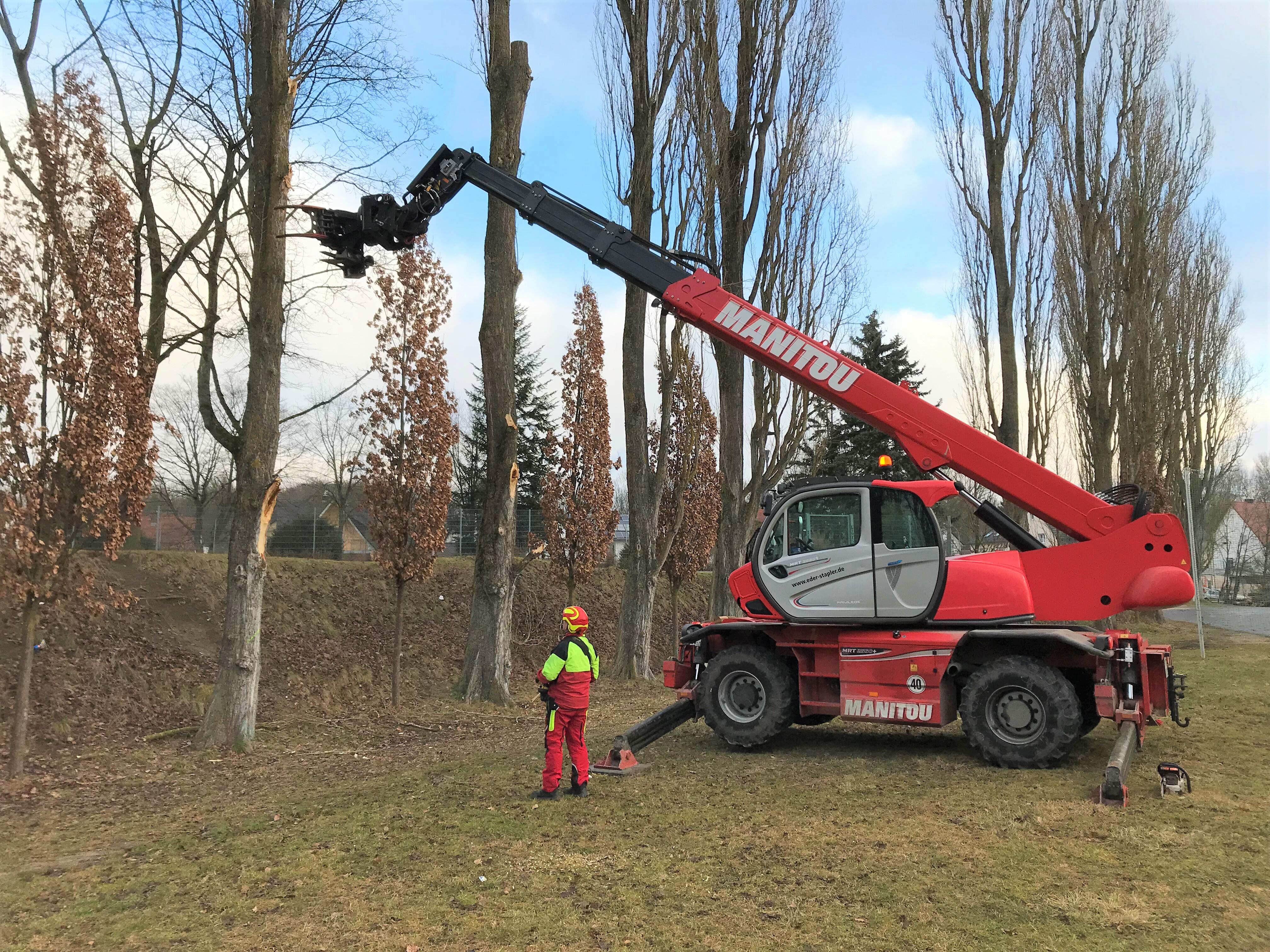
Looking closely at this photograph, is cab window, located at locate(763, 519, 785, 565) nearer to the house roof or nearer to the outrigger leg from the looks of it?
the outrigger leg

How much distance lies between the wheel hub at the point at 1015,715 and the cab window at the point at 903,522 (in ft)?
4.90

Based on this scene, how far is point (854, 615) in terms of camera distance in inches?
353

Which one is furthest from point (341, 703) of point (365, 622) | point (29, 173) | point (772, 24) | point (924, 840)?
point (772, 24)

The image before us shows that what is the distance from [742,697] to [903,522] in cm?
251

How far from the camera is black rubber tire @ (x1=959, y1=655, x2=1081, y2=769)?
802 cm

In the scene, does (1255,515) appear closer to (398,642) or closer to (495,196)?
(398,642)

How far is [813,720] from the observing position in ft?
34.0

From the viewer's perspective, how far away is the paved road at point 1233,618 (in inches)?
962

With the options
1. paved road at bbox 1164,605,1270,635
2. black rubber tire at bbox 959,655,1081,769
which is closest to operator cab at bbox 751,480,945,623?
black rubber tire at bbox 959,655,1081,769

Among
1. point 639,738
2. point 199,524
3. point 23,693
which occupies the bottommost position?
point 639,738

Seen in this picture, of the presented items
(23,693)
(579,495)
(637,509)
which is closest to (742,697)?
(23,693)

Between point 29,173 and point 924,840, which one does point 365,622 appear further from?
point 924,840

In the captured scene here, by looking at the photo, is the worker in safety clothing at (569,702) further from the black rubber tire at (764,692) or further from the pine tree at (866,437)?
the pine tree at (866,437)

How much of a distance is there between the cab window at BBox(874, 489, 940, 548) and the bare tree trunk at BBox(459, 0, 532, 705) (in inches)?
242
